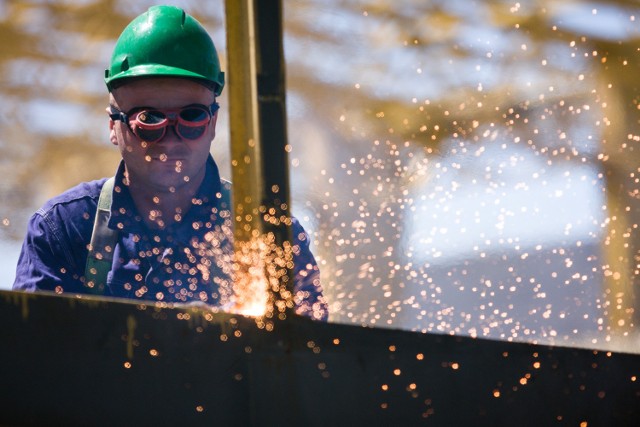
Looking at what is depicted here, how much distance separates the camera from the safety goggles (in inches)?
72.8

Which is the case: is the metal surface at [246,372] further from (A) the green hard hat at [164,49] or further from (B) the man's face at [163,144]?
(A) the green hard hat at [164,49]

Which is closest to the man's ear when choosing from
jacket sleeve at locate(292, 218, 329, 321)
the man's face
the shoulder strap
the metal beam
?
the man's face

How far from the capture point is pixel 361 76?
8.62 ft

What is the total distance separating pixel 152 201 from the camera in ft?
6.45

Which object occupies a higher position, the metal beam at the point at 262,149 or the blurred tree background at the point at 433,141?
the blurred tree background at the point at 433,141

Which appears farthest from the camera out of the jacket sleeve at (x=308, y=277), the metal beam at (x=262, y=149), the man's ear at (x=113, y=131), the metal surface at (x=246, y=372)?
the man's ear at (x=113, y=131)

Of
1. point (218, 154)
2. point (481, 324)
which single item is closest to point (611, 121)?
point (218, 154)

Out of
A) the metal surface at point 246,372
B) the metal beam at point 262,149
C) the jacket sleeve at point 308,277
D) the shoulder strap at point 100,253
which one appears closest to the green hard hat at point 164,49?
the shoulder strap at point 100,253

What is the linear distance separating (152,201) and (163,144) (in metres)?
0.16

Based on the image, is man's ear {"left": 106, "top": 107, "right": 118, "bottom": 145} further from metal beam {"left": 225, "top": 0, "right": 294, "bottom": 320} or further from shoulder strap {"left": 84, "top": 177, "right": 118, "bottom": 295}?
metal beam {"left": 225, "top": 0, "right": 294, "bottom": 320}

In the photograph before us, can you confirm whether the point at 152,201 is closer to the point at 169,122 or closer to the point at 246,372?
the point at 169,122

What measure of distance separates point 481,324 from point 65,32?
186 centimetres

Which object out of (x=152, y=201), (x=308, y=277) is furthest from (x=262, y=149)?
(x=152, y=201)

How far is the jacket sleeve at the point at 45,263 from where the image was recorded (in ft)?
6.09
